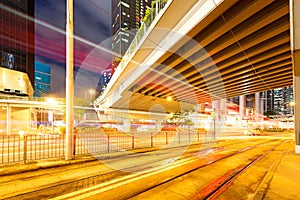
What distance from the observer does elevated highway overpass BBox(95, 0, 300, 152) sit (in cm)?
982

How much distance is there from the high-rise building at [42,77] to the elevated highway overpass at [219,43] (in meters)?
115

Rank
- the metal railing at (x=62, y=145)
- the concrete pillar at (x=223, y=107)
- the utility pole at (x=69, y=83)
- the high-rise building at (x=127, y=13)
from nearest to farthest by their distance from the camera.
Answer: the utility pole at (x=69, y=83), the metal railing at (x=62, y=145), the concrete pillar at (x=223, y=107), the high-rise building at (x=127, y=13)

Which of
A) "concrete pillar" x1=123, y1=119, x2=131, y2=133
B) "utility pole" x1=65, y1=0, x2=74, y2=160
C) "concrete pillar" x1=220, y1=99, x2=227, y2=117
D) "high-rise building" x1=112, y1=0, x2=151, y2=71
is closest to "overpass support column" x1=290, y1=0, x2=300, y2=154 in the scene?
"utility pole" x1=65, y1=0, x2=74, y2=160

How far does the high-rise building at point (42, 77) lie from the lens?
12000cm

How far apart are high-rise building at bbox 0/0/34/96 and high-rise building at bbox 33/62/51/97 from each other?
84.2 meters

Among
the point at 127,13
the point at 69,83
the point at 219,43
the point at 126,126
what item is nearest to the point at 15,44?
the point at 126,126

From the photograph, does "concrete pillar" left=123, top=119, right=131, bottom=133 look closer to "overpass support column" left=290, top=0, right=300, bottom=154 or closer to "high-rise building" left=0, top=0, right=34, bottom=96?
"high-rise building" left=0, top=0, right=34, bottom=96

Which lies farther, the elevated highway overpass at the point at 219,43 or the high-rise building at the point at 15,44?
the high-rise building at the point at 15,44

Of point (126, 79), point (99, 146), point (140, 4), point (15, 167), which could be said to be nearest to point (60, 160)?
point (15, 167)

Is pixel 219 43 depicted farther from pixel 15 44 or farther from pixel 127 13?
pixel 127 13

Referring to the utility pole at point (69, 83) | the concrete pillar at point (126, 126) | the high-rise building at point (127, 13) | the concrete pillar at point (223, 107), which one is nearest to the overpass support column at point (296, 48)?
the utility pole at point (69, 83)

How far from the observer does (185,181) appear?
6.38 meters

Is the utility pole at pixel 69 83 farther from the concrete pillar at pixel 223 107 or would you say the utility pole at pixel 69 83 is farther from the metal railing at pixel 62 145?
the concrete pillar at pixel 223 107

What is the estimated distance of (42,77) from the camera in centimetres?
12438
